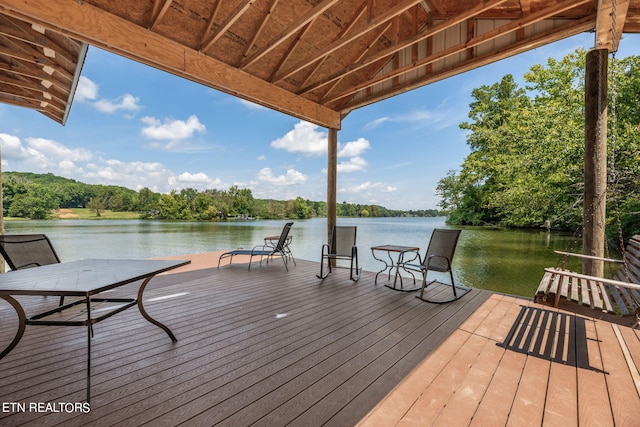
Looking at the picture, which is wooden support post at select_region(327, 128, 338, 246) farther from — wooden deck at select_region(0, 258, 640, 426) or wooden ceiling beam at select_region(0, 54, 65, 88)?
wooden ceiling beam at select_region(0, 54, 65, 88)

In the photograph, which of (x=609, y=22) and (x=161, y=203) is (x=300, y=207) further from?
(x=609, y=22)

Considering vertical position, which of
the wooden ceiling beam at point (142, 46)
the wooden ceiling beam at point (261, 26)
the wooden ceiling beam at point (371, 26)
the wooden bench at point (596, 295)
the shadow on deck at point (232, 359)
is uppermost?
the wooden ceiling beam at point (261, 26)

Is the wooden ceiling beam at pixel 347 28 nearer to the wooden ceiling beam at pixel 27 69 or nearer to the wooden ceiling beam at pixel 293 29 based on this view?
the wooden ceiling beam at pixel 293 29

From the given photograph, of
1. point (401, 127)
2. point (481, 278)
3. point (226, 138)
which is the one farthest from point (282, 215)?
point (481, 278)

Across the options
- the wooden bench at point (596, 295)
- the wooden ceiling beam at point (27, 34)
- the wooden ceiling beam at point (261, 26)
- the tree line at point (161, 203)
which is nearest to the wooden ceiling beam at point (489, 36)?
the wooden ceiling beam at point (261, 26)

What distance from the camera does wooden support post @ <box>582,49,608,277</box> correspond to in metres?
2.76

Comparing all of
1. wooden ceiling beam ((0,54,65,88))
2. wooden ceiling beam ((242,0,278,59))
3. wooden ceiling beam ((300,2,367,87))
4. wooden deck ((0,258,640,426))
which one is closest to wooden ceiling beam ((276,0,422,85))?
wooden ceiling beam ((300,2,367,87))

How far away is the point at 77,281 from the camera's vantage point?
5.80ft

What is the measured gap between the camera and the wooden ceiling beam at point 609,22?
2463 millimetres

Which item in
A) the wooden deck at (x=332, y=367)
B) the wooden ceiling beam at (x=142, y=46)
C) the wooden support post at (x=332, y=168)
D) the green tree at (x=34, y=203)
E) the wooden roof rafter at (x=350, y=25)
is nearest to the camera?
the wooden deck at (x=332, y=367)

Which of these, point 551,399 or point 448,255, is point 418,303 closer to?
point 448,255

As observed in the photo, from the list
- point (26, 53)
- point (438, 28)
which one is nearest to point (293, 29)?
point (438, 28)

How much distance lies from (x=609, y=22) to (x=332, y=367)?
13.4 feet

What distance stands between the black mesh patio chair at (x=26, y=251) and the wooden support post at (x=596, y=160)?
541 centimetres
